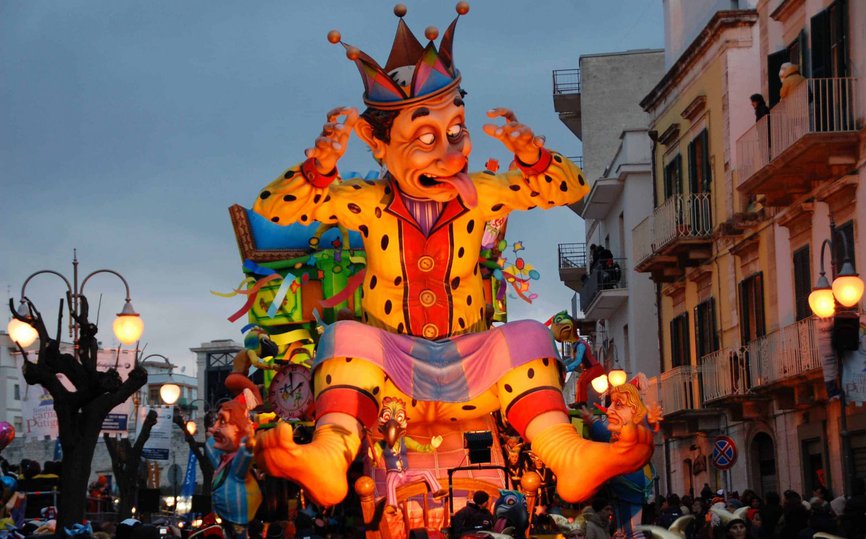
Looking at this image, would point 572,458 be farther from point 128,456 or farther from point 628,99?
point 628,99

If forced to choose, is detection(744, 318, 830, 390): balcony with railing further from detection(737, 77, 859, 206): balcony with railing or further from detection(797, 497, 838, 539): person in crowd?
detection(797, 497, 838, 539): person in crowd

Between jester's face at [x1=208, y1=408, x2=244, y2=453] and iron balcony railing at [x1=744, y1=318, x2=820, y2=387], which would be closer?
jester's face at [x1=208, y1=408, x2=244, y2=453]

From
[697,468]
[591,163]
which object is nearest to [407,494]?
[697,468]

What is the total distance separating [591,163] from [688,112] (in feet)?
39.7

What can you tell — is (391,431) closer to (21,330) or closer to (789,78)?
(21,330)

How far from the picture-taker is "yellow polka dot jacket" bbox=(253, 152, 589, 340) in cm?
1366

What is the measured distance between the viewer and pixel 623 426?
12227 millimetres

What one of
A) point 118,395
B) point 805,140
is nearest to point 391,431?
point 118,395

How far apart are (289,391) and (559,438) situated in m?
3.55

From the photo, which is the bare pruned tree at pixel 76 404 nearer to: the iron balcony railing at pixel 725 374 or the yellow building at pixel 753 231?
the yellow building at pixel 753 231

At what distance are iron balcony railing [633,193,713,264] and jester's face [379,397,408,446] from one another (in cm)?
1886

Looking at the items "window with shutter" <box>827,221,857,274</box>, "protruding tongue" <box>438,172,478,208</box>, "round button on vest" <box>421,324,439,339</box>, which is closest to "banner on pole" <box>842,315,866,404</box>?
"round button on vest" <box>421,324,439,339</box>

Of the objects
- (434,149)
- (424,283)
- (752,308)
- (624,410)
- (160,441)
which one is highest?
(752,308)

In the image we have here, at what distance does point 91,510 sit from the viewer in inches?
963
